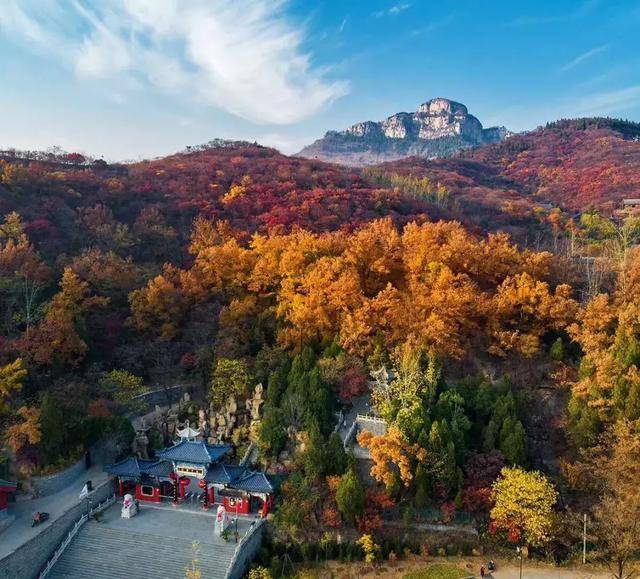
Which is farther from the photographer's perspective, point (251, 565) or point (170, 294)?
point (170, 294)

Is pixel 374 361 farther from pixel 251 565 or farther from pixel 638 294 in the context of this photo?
pixel 638 294

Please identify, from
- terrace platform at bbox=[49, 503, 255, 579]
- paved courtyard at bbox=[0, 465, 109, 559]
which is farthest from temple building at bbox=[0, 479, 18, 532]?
terrace platform at bbox=[49, 503, 255, 579]

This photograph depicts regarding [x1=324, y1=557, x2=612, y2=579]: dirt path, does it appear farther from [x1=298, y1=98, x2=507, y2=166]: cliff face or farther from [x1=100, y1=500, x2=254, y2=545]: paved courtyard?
[x1=298, y1=98, x2=507, y2=166]: cliff face

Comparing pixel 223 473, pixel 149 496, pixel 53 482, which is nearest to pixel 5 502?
pixel 53 482

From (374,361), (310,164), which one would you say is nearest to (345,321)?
(374,361)

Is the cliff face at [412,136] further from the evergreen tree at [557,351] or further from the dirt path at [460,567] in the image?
the dirt path at [460,567]

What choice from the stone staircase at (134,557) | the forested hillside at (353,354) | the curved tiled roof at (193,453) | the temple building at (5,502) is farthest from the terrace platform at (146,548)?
the forested hillside at (353,354)

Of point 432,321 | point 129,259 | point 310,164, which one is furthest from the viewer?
point 310,164

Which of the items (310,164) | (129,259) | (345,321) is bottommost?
(345,321)
